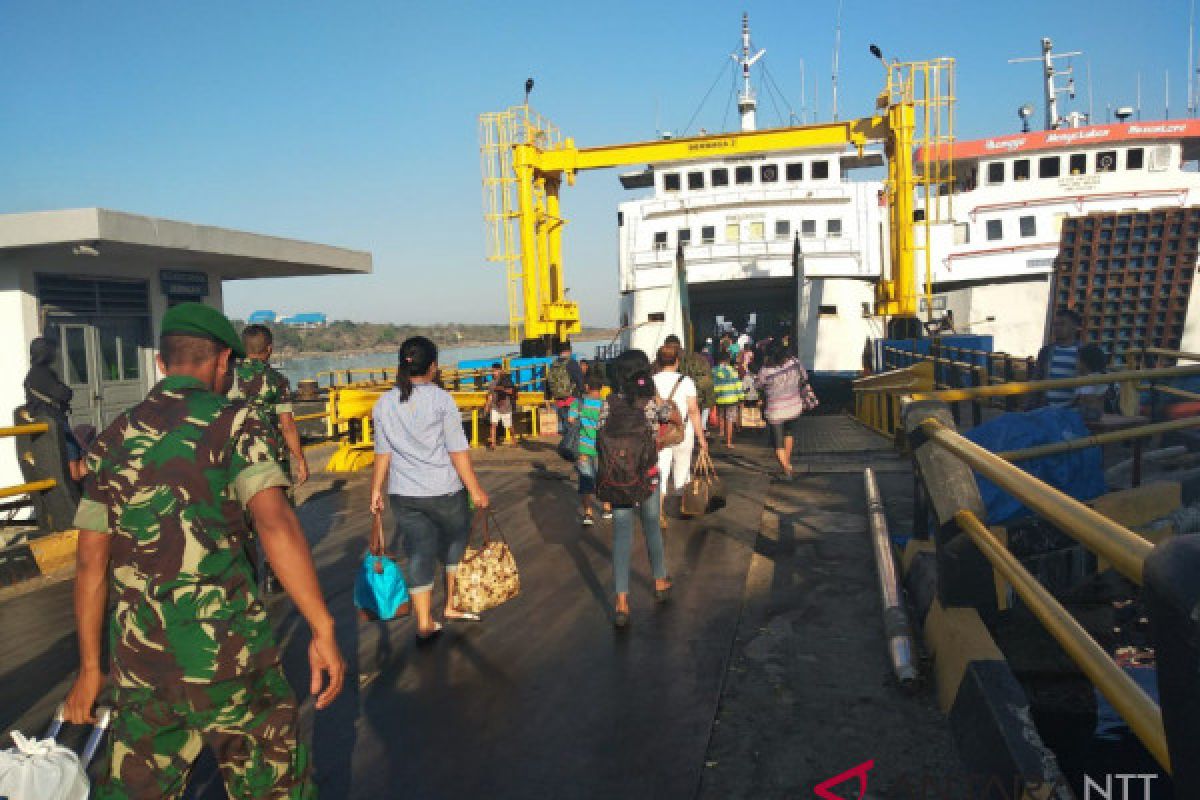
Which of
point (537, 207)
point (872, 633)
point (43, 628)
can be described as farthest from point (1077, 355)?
point (537, 207)

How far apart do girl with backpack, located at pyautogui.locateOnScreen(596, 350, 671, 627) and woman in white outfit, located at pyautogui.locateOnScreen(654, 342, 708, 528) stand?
1.17 m

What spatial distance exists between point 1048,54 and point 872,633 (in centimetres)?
3405

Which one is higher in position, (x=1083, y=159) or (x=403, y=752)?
(x=1083, y=159)

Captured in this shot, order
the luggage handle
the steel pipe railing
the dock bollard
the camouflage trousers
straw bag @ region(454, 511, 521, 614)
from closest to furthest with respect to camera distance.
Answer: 1. the dock bollard
2. the steel pipe railing
3. the camouflage trousers
4. the luggage handle
5. straw bag @ region(454, 511, 521, 614)

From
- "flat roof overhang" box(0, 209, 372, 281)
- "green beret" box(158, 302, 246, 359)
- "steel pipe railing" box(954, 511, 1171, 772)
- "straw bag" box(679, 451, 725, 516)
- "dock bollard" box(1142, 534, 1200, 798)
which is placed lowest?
"straw bag" box(679, 451, 725, 516)

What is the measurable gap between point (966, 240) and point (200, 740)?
25.5 m

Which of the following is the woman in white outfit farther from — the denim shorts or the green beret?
the green beret

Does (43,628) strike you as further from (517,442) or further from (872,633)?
(517,442)

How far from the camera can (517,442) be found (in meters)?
13.1

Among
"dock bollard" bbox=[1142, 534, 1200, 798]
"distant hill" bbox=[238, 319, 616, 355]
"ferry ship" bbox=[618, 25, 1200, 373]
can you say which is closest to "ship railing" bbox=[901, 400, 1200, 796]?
"dock bollard" bbox=[1142, 534, 1200, 798]

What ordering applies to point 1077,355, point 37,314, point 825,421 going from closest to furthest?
point 1077,355
point 37,314
point 825,421

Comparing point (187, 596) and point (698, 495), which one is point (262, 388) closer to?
point (187, 596)

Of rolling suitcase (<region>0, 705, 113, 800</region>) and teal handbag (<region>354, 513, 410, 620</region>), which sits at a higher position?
rolling suitcase (<region>0, 705, 113, 800</region>)

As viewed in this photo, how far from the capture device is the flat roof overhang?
8.19 meters
